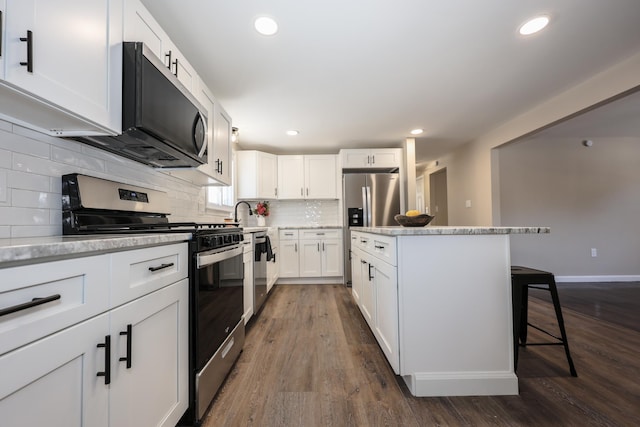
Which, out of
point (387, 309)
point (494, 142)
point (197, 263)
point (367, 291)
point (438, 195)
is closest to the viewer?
point (197, 263)

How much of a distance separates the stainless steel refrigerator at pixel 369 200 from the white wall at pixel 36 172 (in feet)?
10.5

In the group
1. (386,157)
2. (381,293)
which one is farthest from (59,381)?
(386,157)

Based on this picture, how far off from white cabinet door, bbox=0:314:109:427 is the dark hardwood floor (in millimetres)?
747

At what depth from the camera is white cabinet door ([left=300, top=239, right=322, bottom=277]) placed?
4.19 metres

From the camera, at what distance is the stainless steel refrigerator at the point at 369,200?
13.8ft

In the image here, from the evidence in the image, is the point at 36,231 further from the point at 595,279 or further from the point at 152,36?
the point at 595,279

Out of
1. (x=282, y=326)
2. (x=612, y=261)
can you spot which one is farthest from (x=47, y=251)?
(x=612, y=261)

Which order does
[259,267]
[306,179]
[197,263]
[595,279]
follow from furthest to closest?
[306,179] < [595,279] < [259,267] < [197,263]

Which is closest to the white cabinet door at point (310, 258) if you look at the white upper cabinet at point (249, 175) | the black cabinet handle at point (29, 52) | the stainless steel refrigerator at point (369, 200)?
the stainless steel refrigerator at point (369, 200)

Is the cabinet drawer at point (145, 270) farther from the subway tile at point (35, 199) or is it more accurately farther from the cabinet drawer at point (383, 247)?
the cabinet drawer at point (383, 247)

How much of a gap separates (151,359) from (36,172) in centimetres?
93

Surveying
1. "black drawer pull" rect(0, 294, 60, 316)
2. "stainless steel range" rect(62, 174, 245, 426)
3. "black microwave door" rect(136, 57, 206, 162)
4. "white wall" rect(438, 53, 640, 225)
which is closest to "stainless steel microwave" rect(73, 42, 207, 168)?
"black microwave door" rect(136, 57, 206, 162)

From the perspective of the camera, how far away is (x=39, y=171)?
1.13 m

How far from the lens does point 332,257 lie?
13.9 ft
